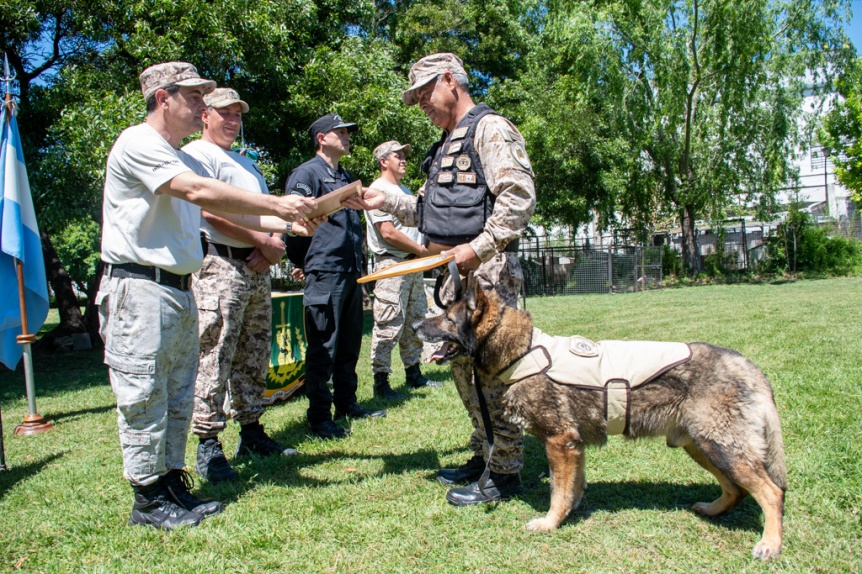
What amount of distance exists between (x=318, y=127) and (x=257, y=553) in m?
3.71

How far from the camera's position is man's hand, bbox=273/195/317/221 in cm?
329

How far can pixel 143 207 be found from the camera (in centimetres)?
313

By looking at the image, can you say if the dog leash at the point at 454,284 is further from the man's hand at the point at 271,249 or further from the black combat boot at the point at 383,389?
the black combat boot at the point at 383,389

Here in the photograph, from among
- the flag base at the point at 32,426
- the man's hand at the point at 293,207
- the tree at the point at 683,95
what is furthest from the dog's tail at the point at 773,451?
the tree at the point at 683,95

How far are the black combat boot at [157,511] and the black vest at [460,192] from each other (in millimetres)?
2239

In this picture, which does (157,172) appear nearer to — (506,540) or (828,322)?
(506,540)

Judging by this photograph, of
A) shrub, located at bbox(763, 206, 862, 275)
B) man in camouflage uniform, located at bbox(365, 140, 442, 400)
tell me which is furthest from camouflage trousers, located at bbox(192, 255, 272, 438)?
shrub, located at bbox(763, 206, 862, 275)

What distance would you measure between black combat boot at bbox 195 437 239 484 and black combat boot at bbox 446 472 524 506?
5.37ft

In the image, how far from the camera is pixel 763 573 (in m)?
2.63

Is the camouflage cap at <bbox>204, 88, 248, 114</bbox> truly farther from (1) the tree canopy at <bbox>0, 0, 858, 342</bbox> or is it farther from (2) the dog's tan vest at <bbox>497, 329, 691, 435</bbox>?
(1) the tree canopy at <bbox>0, 0, 858, 342</bbox>

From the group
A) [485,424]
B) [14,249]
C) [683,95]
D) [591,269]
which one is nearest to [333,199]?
[485,424]

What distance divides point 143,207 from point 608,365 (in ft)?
8.97

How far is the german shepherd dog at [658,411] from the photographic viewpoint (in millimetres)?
2846

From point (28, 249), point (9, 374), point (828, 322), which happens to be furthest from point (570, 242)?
point (28, 249)
